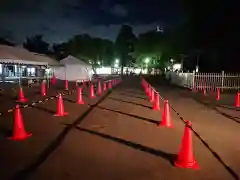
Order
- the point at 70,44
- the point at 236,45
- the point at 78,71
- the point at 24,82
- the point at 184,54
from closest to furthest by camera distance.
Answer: the point at 236,45 → the point at 24,82 → the point at 184,54 → the point at 78,71 → the point at 70,44

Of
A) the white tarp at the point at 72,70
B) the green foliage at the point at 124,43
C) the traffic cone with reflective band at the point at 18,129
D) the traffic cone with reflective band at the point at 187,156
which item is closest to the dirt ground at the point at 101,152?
the traffic cone with reflective band at the point at 187,156

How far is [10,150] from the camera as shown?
22.1ft

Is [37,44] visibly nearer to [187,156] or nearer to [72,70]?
[72,70]

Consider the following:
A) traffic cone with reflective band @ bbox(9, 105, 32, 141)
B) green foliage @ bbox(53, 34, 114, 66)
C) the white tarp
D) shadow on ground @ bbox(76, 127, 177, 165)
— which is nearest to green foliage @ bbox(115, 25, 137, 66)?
green foliage @ bbox(53, 34, 114, 66)

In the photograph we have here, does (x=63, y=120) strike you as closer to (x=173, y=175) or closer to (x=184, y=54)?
(x=173, y=175)

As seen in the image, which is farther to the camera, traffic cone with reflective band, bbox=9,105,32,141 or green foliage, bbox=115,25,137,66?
green foliage, bbox=115,25,137,66

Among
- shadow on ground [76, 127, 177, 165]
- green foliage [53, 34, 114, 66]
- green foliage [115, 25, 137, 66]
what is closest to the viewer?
shadow on ground [76, 127, 177, 165]

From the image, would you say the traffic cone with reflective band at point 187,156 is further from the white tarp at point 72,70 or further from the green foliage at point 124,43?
the green foliage at point 124,43

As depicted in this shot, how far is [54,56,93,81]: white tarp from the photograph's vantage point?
143 feet

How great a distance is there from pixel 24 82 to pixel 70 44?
2439 inches

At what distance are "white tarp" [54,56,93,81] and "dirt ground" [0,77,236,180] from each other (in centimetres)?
3333

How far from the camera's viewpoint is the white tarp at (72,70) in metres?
43.4

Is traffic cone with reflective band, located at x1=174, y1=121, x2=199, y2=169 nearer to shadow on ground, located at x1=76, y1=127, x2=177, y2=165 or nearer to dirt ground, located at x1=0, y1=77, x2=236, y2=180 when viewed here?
dirt ground, located at x1=0, y1=77, x2=236, y2=180

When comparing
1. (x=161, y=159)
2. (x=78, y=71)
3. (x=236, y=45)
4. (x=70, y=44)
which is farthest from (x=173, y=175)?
(x=70, y=44)
